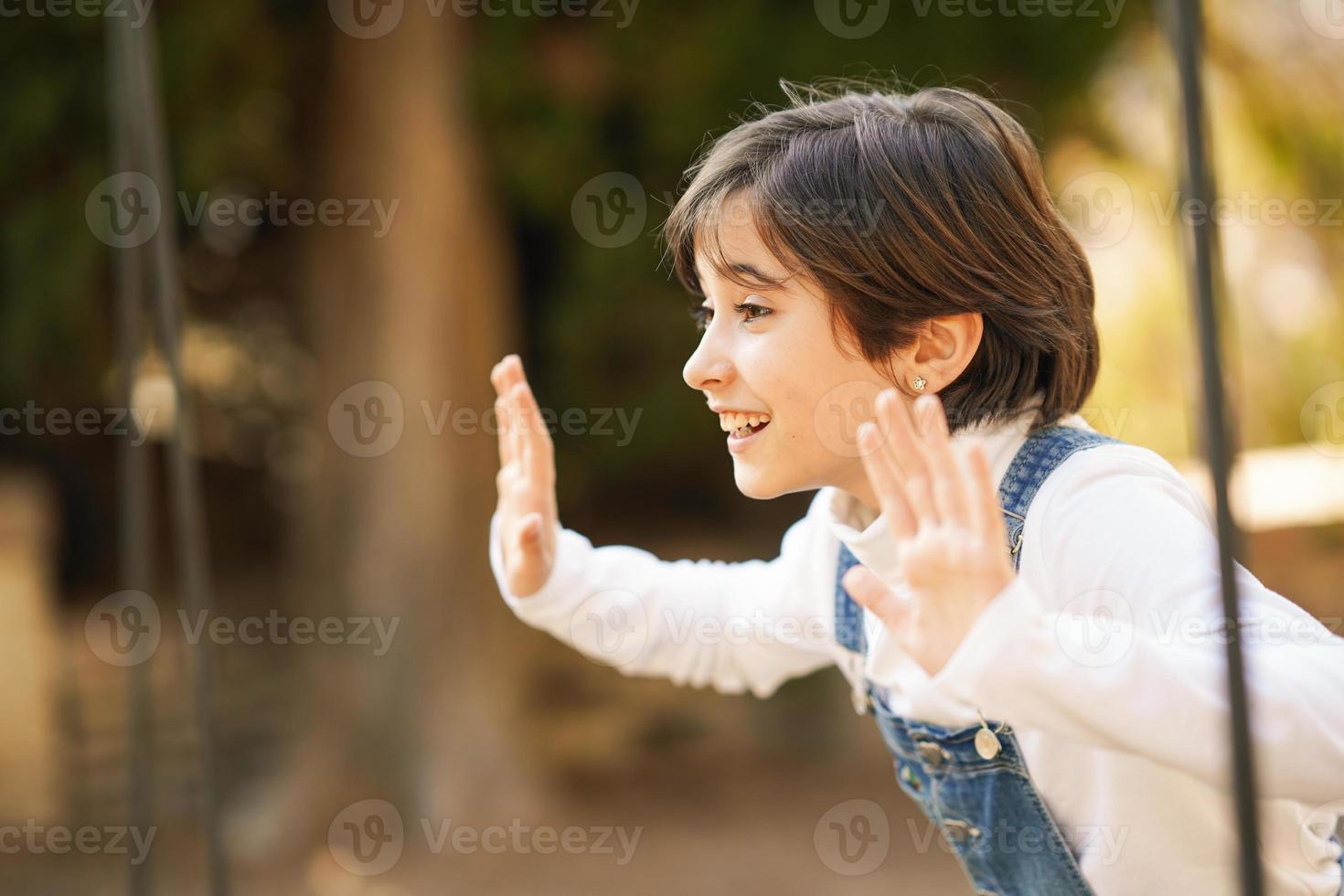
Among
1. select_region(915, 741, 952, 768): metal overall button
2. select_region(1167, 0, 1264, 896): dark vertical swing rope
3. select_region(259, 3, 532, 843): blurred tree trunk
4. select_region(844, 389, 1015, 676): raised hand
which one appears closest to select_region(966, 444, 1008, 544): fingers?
select_region(844, 389, 1015, 676): raised hand

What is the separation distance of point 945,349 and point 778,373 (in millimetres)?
130

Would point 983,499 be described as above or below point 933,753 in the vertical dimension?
above

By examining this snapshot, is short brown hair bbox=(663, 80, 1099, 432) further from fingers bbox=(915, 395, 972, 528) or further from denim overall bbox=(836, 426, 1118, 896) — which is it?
fingers bbox=(915, 395, 972, 528)

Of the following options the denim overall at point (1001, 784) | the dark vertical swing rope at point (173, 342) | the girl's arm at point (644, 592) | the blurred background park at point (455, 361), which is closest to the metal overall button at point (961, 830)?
the denim overall at point (1001, 784)

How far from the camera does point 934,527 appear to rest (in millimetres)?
683

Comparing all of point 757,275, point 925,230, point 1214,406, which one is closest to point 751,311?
point 757,275

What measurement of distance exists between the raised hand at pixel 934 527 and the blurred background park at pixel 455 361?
1.99 meters

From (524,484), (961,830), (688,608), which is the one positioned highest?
(524,484)

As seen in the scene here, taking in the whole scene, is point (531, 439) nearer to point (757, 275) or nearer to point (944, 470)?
point (757, 275)

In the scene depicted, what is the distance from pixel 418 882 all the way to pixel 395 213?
1465 mm

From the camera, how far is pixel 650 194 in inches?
113

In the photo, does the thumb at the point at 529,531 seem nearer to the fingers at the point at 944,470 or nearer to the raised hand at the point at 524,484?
the raised hand at the point at 524,484

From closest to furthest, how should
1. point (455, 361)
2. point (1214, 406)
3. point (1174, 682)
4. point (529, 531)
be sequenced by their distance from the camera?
point (1214, 406)
point (1174, 682)
point (529, 531)
point (455, 361)

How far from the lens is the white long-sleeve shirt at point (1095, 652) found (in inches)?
26.1
